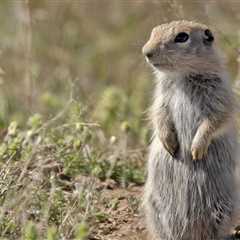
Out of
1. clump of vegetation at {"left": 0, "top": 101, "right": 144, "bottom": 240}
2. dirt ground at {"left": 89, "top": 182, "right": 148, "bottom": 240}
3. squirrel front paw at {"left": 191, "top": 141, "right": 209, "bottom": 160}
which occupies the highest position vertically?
squirrel front paw at {"left": 191, "top": 141, "right": 209, "bottom": 160}

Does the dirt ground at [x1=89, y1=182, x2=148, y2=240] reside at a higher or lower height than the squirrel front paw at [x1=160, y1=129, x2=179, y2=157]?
lower

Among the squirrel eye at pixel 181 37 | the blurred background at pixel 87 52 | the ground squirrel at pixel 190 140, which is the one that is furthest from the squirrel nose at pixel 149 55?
the blurred background at pixel 87 52

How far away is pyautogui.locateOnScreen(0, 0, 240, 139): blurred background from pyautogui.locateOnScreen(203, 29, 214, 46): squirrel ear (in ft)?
5.51

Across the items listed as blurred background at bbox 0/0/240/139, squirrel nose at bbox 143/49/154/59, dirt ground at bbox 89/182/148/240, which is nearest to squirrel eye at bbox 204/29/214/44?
squirrel nose at bbox 143/49/154/59

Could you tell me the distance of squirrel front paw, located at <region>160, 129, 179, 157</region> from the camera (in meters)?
6.21

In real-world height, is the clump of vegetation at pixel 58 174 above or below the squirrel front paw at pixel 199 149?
below

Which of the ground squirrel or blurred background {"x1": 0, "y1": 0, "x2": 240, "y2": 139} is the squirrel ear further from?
blurred background {"x1": 0, "y1": 0, "x2": 240, "y2": 139}

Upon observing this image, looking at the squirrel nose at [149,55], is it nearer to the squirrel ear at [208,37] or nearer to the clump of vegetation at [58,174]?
the squirrel ear at [208,37]

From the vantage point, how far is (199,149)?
6031 millimetres

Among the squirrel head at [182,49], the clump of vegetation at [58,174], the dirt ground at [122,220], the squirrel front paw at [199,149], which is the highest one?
the squirrel head at [182,49]

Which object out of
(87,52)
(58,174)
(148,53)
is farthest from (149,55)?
(87,52)

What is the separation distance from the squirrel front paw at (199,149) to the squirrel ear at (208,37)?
2.26ft

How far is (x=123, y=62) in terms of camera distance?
11.0 metres

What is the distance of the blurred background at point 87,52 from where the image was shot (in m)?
8.59
